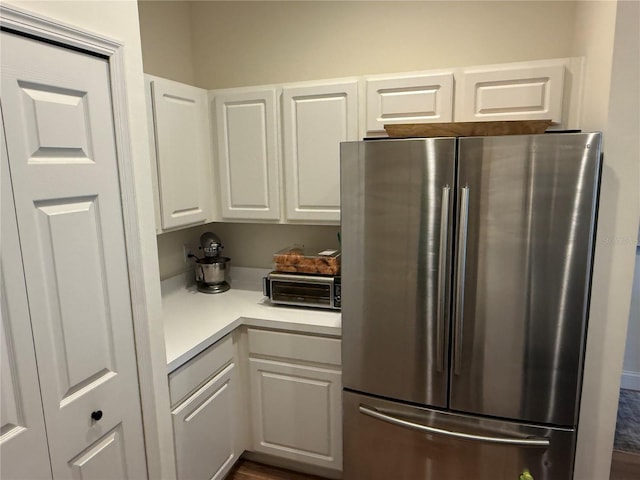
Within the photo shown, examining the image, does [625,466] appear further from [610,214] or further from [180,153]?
[180,153]

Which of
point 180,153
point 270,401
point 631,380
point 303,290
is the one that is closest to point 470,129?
point 303,290

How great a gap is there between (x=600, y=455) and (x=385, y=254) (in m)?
1.19

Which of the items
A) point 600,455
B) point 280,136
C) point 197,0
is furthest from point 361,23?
point 600,455

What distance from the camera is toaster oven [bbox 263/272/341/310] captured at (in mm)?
2137

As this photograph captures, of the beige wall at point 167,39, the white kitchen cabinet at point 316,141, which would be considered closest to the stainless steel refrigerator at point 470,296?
the white kitchen cabinet at point 316,141

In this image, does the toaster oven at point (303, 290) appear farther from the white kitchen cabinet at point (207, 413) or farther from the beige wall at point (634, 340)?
the beige wall at point (634, 340)

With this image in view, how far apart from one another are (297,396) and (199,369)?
0.55 m

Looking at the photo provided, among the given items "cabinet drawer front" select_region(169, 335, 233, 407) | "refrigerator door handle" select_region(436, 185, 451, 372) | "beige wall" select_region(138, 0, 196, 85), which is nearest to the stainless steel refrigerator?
"refrigerator door handle" select_region(436, 185, 451, 372)

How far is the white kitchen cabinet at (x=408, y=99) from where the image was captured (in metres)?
1.96

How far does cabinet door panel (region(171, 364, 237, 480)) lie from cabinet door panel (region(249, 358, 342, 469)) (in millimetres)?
158

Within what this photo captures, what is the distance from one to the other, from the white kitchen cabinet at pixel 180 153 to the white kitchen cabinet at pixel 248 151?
9 centimetres

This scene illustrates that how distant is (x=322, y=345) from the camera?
6.57 ft

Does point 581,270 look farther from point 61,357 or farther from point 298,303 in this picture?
point 61,357

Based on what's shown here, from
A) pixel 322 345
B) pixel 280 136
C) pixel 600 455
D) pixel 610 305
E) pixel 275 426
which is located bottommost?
pixel 275 426
